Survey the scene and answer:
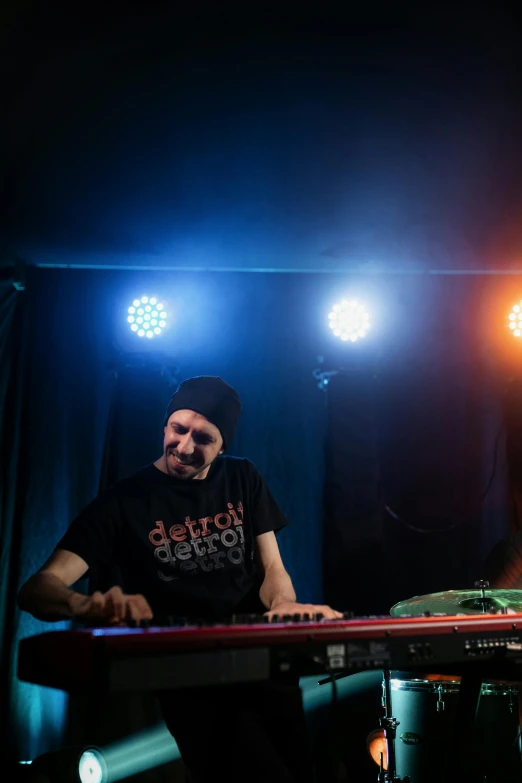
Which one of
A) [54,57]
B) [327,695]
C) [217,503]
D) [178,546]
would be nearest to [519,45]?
[54,57]

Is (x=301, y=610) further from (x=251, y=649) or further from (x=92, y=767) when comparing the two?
(x=92, y=767)

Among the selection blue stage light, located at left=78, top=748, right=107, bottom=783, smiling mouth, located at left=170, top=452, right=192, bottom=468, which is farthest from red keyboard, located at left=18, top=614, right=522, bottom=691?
blue stage light, located at left=78, top=748, right=107, bottom=783

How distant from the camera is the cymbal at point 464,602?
2998 mm

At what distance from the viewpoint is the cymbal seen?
2998 mm

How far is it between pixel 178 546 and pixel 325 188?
2.31 metres

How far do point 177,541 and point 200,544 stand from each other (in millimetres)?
87

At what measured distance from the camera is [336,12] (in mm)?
2641

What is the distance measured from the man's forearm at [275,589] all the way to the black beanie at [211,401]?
1.86 feet

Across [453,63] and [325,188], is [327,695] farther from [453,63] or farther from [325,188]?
[453,63]

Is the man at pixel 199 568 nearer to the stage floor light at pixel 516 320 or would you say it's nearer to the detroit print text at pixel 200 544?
the detroit print text at pixel 200 544

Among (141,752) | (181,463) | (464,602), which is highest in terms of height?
(181,463)

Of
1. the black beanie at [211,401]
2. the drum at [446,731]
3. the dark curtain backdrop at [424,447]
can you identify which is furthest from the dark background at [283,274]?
the black beanie at [211,401]

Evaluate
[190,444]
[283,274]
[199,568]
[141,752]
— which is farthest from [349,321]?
[141,752]

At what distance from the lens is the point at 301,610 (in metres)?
2.16
